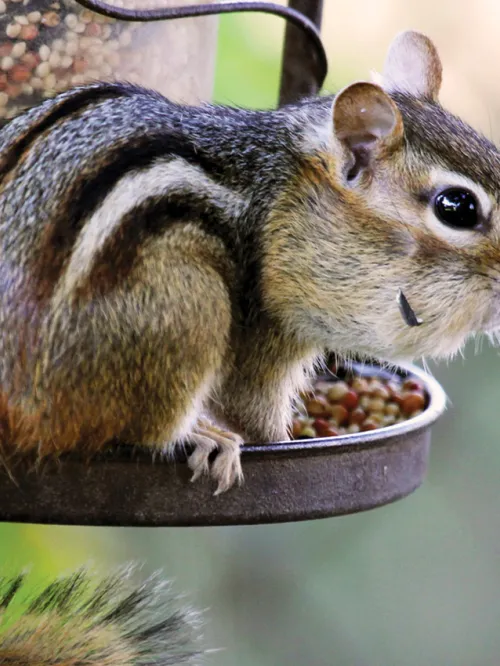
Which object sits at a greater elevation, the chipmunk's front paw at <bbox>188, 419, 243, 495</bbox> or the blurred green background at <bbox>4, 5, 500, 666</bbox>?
the chipmunk's front paw at <bbox>188, 419, 243, 495</bbox>

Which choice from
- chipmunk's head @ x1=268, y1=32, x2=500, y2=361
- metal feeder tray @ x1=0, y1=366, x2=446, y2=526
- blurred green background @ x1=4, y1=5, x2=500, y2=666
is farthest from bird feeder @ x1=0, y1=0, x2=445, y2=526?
blurred green background @ x1=4, y1=5, x2=500, y2=666

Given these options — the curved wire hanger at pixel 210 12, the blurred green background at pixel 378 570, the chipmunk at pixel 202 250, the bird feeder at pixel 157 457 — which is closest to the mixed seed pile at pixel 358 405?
the bird feeder at pixel 157 457

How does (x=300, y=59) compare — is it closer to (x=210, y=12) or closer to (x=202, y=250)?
(x=210, y=12)

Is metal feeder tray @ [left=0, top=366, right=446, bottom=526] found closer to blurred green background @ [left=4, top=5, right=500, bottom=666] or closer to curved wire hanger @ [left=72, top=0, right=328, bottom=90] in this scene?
curved wire hanger @ [left=72, top=0, right=328, bottom=90]

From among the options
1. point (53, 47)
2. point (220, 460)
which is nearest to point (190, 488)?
point (220, 460)

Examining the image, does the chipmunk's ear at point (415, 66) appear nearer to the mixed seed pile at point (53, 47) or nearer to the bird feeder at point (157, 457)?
the bird feeder at point (157, 457)

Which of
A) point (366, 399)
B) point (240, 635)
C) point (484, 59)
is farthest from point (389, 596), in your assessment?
point (366, 399)

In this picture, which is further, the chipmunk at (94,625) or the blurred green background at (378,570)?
the blurred green background at (378,570)
